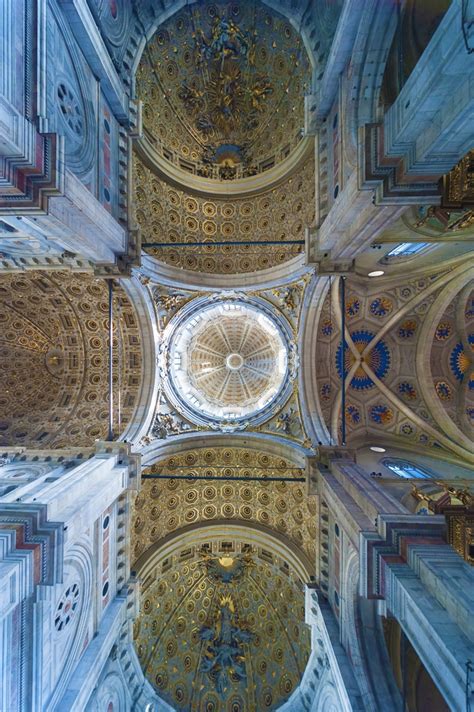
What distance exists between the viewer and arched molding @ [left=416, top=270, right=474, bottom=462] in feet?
55.0

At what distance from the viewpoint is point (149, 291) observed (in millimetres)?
18531

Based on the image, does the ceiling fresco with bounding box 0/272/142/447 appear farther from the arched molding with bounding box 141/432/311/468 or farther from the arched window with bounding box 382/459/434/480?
the arched window with bounding box 382/459/434/480

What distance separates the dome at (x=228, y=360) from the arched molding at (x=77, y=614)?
9925mm

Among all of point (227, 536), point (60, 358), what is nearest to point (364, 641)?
point (227, 536)

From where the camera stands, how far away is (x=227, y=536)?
19.6 metres

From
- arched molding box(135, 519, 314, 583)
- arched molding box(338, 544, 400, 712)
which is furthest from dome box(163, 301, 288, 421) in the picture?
arched molding box(338, 544, 400, 712)

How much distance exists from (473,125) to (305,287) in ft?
37.6

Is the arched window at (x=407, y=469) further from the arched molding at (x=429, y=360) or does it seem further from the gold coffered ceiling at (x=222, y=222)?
the gold coffered ceiling at (x=222, y=222)

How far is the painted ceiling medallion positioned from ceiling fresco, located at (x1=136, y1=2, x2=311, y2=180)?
788 cm

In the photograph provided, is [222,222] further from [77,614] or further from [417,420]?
[77,614]

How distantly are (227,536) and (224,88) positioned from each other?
23697mm

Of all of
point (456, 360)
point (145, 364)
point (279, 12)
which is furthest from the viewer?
point (145, 364)

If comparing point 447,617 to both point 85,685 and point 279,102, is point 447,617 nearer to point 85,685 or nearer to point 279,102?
point 85,685

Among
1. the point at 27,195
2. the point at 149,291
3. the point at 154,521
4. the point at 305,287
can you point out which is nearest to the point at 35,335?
the point at 149,291
